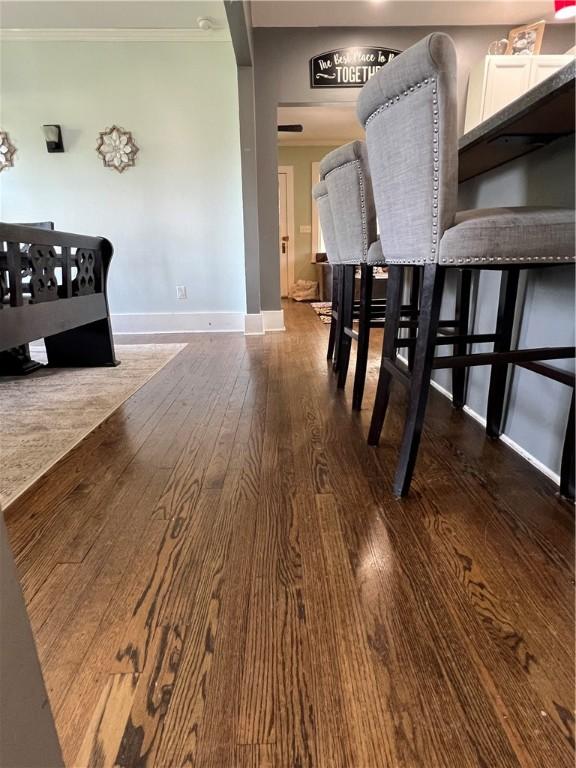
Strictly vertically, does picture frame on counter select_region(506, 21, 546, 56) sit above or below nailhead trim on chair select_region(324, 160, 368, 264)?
above

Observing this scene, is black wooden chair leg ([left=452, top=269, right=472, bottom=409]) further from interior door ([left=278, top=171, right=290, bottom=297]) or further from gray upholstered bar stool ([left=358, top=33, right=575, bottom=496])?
interior door ([left=278, top=171, right=290, bottom=297])

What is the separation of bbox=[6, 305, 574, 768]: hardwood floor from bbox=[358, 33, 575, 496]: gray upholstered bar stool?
233 millimetres

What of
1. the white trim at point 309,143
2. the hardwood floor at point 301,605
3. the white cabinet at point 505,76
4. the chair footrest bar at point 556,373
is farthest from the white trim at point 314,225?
the chair footrest bar at point 556,373

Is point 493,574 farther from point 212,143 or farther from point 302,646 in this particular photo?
point 212,143

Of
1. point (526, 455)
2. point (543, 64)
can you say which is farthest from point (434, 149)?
point (543, 64)

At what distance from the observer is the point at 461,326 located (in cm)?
166

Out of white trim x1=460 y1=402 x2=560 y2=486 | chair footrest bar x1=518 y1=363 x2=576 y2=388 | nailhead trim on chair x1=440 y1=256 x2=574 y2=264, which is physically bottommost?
white trim x1=460 y1=402 x2=560 y2=486

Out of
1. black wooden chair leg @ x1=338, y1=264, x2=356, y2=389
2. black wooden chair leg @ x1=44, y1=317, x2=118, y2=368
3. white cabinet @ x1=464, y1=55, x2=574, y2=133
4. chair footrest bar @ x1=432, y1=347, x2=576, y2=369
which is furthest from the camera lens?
white cabinet @ x1=464, y1=55, x2=574, y2=133

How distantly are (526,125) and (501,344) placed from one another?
0.65 m

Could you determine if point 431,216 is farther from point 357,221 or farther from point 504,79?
point 504,79

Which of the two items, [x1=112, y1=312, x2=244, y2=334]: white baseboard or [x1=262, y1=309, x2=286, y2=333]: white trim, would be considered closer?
[x1=262, y1=309, x2=286, y2=333]: white trim

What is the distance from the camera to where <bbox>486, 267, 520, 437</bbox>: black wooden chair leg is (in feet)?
4.31

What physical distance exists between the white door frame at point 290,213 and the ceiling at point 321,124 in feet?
1.27

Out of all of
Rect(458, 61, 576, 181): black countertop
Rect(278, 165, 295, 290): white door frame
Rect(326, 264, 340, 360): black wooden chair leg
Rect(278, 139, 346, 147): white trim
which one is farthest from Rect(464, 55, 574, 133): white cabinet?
Rect(278, 165, 295, 290): white door frame
